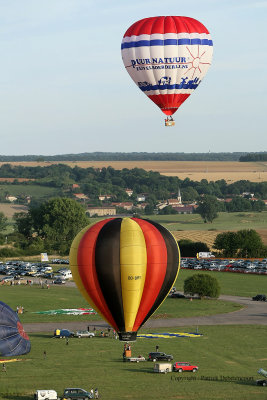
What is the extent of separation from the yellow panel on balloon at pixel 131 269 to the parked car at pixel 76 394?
281 inches

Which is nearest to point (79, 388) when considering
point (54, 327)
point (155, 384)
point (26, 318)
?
point (155, 384)

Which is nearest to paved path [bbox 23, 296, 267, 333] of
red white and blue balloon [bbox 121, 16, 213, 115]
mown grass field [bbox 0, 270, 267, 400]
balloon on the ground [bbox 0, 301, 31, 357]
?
mown grass field [bbox 0, 270, 267, 400]

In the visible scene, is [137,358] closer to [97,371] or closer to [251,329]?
[97,371]

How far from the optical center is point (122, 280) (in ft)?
183

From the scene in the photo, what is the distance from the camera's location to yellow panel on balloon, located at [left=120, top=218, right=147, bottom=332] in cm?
5562

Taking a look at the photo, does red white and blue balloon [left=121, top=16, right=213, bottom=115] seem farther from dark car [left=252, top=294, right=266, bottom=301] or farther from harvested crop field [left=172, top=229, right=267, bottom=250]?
harvested crop field [left=172, top=229, right=267, bottom=250]

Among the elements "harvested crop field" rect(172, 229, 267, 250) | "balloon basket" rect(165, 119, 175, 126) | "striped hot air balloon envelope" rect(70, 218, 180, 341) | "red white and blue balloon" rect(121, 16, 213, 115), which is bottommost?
"harvested crop field" rect(172, 229, 267, 250)

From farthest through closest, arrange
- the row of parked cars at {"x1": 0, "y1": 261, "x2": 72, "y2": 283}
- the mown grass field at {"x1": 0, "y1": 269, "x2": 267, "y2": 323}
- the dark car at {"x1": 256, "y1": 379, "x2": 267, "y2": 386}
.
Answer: the row of parked cars at {"x1": 0, "y1": 261, "x2": 72, "y2": 283}
the mown grass field at {"x1": 0, "y1": 269, "x2": 267, "y2": 323}
the dark car at {"x1": 256, "y1": 379, "x2": 267, "y2": 386}

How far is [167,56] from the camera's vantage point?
7231cm

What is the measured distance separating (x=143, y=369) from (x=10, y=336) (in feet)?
30.2

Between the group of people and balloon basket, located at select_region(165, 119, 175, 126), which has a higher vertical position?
balloon basket, located at select_region(165, 119, 175, 126)

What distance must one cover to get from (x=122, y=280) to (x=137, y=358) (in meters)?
8.55

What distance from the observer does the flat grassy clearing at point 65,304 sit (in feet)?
274

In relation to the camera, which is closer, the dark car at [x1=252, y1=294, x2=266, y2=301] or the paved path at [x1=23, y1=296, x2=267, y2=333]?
the paved path at [x1=23, y1=296, x2=267, y2=333]
